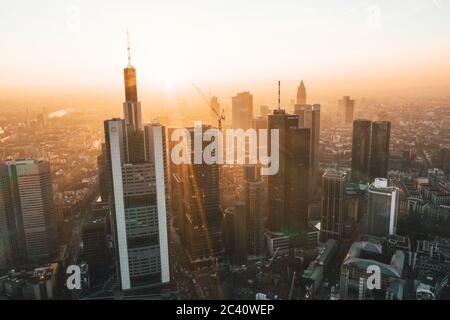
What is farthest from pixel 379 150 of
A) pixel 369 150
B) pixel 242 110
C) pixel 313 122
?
pixel 242 110

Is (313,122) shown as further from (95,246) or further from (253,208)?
(95,246)

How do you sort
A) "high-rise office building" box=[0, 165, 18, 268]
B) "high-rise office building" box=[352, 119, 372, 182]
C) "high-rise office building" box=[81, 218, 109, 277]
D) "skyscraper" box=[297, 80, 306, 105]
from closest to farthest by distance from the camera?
1. "skyscraper" box=[297, 80, 306, 105]
2. "high-rise office building" box=[81, 218, 109, 277]
3. "high-rise office building" box=[0, 165, 18, 268]
4. "high-rise office building" box=[352, 119, 372, 182]

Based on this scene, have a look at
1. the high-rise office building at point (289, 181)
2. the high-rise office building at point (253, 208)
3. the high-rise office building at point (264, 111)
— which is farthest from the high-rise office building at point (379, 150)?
the high-rise office building at point (253, 208)

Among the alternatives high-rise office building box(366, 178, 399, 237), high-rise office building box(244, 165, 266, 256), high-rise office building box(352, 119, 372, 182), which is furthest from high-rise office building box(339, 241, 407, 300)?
high-rise office building box(352, 119, 372, 182)

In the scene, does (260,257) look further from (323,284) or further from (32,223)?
(32,223)

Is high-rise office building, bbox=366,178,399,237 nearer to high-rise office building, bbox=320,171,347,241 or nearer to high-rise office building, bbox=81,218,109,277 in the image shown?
high-rise office building, bbox=320,171,347,241

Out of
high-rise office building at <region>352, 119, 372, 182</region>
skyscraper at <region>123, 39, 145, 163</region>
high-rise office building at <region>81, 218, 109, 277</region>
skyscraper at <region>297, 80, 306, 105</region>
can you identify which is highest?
skyscraper at <region>297, 80, 306, 105</region>

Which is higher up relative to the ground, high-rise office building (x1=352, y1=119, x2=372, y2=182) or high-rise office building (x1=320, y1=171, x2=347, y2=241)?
high-rise office building (x1=352, y1=119, x2=372, y2=182)
